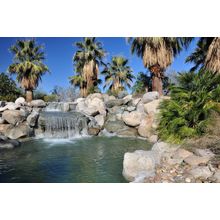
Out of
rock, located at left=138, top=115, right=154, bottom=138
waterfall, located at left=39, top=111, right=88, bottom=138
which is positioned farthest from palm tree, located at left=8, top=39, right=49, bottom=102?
rock, located at left=138, top=115, right=154, bottom=138

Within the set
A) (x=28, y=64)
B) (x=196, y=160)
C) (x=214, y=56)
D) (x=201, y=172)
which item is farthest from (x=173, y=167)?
(x=28, y=64)

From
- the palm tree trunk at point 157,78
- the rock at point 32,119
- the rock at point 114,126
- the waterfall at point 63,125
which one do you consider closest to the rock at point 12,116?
the rock at point 32,119

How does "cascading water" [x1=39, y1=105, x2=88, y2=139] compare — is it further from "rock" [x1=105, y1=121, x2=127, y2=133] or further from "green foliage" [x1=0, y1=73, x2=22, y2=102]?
"green foliage" [x1=0, y1=73, x2=22, y2=102]

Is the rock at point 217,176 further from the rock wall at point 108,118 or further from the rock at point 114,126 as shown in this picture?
the rock at point 114,126

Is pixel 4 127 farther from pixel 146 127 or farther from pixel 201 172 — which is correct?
pixel 201 172

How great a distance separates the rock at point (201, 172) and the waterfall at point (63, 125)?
6726mm

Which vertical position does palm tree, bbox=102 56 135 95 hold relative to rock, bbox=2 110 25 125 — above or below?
→ above

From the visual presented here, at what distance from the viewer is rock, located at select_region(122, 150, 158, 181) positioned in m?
4.32

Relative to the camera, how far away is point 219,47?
6.90 m

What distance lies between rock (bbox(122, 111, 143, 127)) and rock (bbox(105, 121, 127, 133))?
255mm

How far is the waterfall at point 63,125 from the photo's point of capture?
982cm
